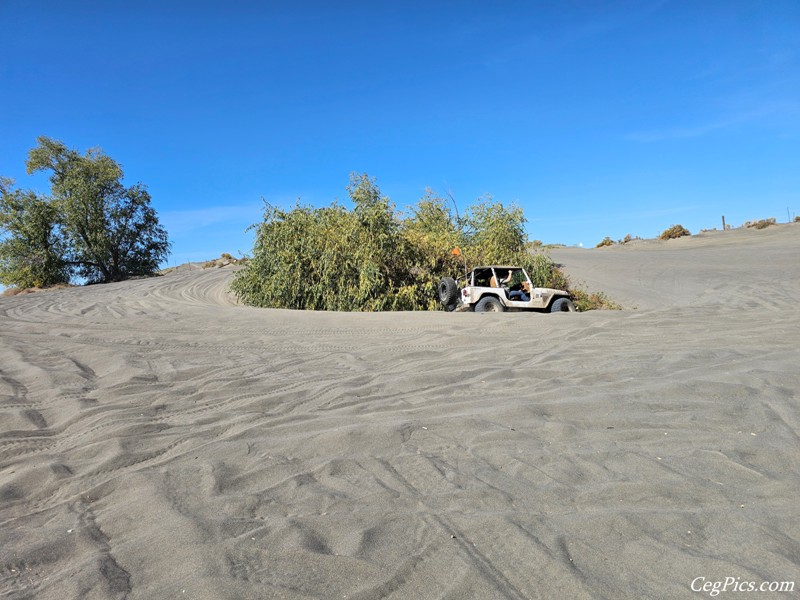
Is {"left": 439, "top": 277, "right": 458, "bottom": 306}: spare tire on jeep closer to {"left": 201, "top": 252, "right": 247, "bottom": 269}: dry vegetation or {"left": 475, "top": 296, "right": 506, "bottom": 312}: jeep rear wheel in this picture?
{"left": 475, "top": 296, "right": 506, "bottom": 312}: jeep rear wheel

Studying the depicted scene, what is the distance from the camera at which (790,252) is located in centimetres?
2744

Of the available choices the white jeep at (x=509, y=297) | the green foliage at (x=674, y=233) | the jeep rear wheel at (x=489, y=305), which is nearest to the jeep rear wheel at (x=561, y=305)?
the white jeep at (x=509, y=297)

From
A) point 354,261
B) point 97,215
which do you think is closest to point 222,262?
point 97,215

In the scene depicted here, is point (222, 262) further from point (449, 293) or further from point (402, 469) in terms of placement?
point (402, 469)

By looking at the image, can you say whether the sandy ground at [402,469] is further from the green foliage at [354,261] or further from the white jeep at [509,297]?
the green foliage at [354,261]

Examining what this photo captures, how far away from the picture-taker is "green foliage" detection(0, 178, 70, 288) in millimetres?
33125

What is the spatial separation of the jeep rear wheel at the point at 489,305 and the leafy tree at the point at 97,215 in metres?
29.7

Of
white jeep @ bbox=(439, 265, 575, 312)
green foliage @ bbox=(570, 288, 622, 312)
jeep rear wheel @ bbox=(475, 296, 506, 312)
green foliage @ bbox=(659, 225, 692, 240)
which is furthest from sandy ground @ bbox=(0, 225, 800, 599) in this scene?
green foliage @ bbox=(659, 225, 692, 240)

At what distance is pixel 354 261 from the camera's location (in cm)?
1638

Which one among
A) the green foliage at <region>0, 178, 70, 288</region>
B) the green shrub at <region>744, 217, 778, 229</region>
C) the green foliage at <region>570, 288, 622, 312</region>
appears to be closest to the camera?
the green foliage at <region>570, 288, 622, 312</region>

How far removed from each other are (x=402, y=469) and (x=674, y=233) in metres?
49.6

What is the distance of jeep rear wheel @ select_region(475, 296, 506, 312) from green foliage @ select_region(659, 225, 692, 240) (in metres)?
38.1

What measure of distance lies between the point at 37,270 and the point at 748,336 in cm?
3601

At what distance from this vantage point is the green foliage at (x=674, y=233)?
4709 cm
